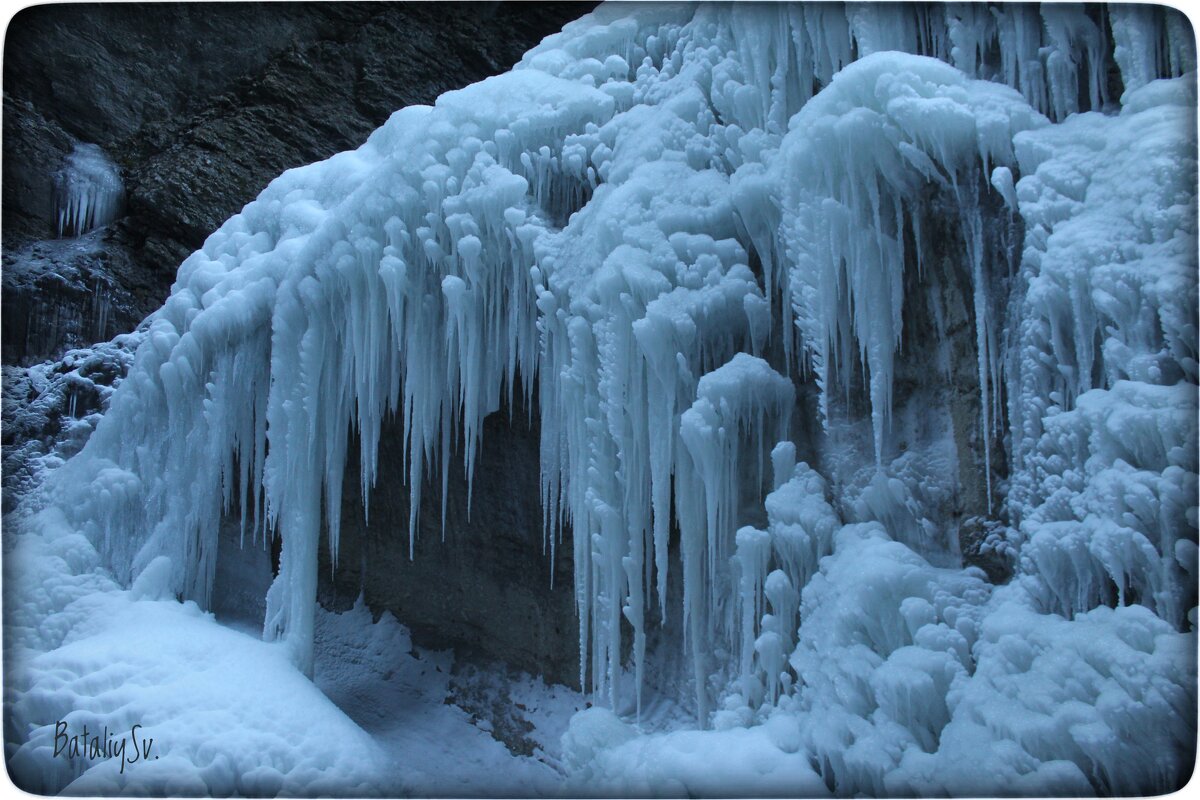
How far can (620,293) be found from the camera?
3.42m

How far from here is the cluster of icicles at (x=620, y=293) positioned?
3.03 metres

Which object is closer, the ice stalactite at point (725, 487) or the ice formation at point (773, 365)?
the ice formation at point (773, 365)

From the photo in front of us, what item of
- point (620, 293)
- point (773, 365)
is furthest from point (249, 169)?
point (773, 365)

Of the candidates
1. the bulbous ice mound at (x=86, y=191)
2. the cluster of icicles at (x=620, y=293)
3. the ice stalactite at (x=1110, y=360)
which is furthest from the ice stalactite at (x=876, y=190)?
the bulbous ice mound at (x=86, y=191)

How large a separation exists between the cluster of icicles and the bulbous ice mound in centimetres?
138

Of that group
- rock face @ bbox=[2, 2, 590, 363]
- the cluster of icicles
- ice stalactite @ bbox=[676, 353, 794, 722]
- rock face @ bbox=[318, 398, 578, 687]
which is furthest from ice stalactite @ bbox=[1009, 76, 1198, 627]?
rock face @ bbox=[2, 2, 590, 363]

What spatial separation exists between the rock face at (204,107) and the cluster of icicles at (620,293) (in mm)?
1226

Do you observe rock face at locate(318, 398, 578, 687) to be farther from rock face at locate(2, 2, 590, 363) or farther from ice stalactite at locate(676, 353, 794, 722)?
rock face at locate(2, 2, 590, 363)

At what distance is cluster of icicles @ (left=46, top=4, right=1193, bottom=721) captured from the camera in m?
3.03

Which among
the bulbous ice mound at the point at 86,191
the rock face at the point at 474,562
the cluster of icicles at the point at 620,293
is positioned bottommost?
the rock face at the point at 474,562

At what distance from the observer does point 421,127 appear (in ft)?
13.1

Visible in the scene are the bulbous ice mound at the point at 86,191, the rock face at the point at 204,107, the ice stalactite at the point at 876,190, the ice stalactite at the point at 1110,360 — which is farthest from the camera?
the bulbous ice mound at the point at 86,191

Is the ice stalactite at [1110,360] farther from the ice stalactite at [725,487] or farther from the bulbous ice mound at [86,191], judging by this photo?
the bulbous ice mound at [86,191]

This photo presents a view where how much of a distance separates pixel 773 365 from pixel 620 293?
2.01ft
